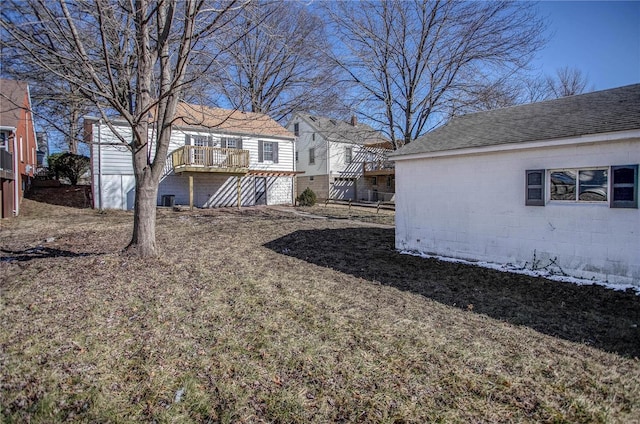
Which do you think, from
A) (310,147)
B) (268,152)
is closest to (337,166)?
(310,147)

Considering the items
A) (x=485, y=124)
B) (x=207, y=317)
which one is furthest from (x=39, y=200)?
(x=485, y=124)

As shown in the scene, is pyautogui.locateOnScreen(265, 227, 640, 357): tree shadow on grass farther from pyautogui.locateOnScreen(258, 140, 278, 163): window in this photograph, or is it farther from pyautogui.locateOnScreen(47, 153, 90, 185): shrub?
pyautogui.locateOnScreen(47, 153, 90, 185): shrub

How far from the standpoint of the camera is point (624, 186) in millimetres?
6156

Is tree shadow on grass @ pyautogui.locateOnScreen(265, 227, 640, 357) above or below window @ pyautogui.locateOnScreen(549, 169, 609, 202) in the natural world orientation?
below

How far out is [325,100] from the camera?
18.6 metres

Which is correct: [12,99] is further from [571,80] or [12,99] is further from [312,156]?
[571,80]

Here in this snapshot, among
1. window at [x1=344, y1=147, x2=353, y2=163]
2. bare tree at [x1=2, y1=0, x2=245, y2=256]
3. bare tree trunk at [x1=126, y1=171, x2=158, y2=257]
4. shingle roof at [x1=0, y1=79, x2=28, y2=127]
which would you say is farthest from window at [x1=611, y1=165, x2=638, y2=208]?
window at [x1=344, y1=147, x2=353, y2=163]

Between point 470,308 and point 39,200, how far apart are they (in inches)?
780

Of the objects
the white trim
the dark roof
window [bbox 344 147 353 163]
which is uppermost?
window [bbox 344 147 353 163]

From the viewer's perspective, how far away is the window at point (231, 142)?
19.1 m

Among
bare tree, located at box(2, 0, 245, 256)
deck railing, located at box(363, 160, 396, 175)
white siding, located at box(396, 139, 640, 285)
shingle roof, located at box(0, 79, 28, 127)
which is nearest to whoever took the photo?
bare tree, located at box(2, 0, 245, 256)

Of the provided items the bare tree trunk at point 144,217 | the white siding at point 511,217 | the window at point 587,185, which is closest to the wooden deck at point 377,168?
the white siding at point 511,217

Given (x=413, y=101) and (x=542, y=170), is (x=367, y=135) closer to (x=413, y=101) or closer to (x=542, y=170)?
Result: (x=413, y=101)

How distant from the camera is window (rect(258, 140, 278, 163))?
20.5 meters
